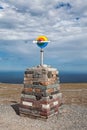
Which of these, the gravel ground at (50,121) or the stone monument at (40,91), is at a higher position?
the stone monument at (40,91)

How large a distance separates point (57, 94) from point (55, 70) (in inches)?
70.8

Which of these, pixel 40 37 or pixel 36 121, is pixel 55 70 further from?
pixel 36 121

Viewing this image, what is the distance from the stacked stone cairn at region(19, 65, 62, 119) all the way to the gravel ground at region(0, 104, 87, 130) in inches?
21.4

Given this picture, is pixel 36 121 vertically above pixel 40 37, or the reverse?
pixel 40 37

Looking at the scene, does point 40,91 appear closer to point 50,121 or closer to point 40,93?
point 40,93

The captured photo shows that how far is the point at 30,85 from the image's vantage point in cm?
1761

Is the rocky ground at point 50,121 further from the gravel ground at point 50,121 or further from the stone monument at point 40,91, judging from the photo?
the stone monument at point 40,91

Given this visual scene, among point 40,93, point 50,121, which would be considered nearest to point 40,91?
point 40,93

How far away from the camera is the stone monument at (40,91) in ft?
55.4

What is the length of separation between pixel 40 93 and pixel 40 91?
136 millimetres

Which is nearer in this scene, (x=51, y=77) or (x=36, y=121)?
(x=36, y=121)

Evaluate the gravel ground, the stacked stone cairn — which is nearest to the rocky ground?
the gravel ground

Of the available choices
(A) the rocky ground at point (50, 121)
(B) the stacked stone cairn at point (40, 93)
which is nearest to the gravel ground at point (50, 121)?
(A) the rocky ground at point (50, 121)

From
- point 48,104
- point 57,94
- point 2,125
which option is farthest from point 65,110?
point 2,125
